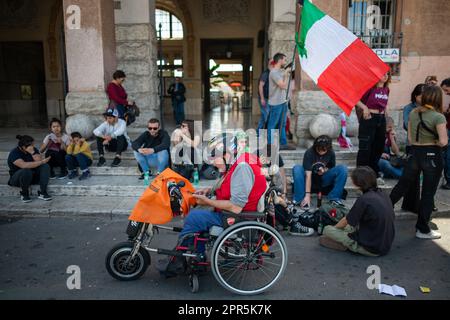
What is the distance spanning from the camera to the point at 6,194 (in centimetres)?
643

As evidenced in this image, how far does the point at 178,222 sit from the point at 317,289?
94.8 inches

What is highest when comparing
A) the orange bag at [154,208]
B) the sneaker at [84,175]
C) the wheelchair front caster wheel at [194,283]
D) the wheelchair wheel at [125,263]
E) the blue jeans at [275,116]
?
the blue jeans at [275,116]

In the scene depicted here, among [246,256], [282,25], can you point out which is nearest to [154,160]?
[246,256]

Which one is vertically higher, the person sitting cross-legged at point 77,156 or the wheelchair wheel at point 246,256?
the person sitting cross-legged at point 77,156

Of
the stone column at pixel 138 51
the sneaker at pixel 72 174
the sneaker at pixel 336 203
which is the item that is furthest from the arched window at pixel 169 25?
the sneaker at pixel 336 203

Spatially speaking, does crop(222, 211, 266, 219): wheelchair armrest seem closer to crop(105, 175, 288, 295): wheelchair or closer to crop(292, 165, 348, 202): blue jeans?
crop(105, 175, 288, 295): wheelchair

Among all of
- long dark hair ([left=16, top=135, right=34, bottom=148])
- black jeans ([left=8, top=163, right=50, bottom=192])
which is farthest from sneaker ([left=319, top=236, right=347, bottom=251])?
long dark hair ([left=16, top=135, right=34, bottom=148])

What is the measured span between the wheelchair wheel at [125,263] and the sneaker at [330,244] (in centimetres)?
214

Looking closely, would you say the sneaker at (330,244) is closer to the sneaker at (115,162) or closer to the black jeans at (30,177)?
the sneaker at (115,162)

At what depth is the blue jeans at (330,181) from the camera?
572cm

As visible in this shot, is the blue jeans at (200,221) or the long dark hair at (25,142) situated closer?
the blue jeans at (200,221)

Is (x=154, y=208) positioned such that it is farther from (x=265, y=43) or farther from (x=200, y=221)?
(x=265, y=43)

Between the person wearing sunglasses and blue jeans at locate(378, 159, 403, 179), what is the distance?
374cm

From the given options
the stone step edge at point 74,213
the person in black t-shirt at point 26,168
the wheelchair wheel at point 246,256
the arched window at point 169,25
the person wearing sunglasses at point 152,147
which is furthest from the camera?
the arched window at point 169,25
